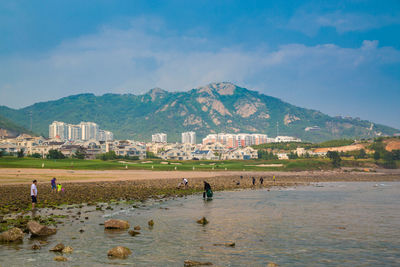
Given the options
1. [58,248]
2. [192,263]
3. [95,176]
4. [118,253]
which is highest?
[58,248]

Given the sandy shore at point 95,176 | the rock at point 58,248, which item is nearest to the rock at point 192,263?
the rock at point 58,248

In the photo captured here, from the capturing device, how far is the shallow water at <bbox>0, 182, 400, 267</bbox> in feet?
55.0

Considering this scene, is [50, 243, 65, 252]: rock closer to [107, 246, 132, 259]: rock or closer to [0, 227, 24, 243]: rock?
[107, 246, 132, 259]: rock

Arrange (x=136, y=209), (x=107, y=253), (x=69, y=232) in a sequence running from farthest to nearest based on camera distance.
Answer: (x=136, y=209) → (x=69, y=232) → (x=107, y=253)

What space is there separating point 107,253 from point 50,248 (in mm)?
3091

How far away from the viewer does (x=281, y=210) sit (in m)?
35.2

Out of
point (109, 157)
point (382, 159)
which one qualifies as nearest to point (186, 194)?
point (109, 157)

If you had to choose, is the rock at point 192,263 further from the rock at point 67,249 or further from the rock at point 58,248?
the rock at point 58,248

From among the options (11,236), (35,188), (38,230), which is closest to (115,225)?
(38,230)

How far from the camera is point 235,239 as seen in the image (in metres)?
21.4

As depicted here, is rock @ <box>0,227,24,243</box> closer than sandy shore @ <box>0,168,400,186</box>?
Yes

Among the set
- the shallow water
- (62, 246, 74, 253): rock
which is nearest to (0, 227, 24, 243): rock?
the shallow water

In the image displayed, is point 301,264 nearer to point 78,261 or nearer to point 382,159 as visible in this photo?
point 78,261

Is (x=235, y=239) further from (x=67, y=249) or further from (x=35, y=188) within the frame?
(x=35, y=188)
